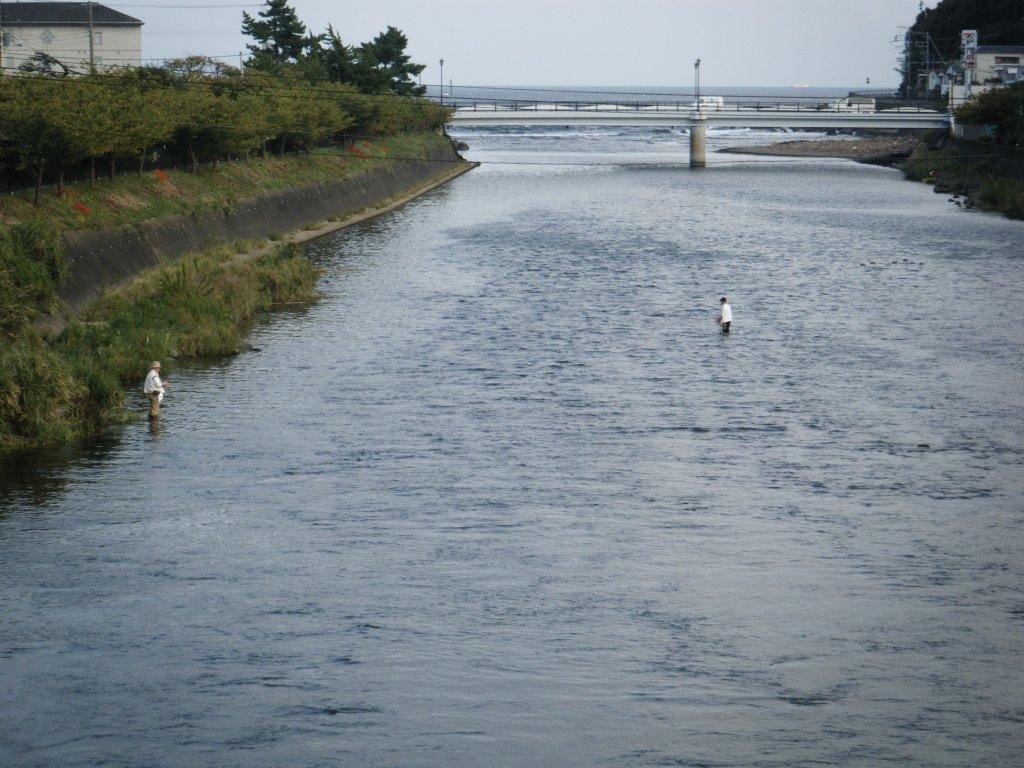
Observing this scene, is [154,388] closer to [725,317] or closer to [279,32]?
[725,317]

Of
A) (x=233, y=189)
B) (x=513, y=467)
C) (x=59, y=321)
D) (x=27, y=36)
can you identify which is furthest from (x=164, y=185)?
(x=27, y=36)

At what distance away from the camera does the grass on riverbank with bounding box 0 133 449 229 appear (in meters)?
43.1

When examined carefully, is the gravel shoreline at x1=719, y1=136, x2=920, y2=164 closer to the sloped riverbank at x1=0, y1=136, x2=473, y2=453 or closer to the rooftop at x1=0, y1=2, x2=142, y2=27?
the rooftop at x1=0, y1=2, x2=142, y2=27

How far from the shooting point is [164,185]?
56219 millimetres

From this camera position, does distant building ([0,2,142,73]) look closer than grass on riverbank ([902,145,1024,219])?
No

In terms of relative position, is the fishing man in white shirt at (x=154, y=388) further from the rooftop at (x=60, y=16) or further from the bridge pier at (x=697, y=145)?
the bridge pier at (x=697, y=145)

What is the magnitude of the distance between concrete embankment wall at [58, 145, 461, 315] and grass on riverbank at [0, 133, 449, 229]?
497mm

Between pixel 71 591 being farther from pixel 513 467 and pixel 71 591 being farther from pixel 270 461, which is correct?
pixel 513 467

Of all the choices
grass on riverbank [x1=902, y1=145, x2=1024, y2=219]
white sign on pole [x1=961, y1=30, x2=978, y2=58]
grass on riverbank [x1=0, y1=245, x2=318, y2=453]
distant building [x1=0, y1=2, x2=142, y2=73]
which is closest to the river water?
grass on riverbank [x1=0, y1=245, x2=318, y2=453]

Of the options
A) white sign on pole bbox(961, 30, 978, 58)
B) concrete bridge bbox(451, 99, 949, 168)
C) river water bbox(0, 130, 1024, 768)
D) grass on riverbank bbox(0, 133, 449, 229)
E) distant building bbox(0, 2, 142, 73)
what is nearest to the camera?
river water bbox(0, 130, 1024, 768)

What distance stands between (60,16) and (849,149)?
100665 mm

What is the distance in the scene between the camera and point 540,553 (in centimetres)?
2241

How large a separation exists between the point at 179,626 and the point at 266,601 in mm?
1543

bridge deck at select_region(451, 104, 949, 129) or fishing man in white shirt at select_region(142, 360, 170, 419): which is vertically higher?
bridge deck at select_region(451, 104, 949, 129)
